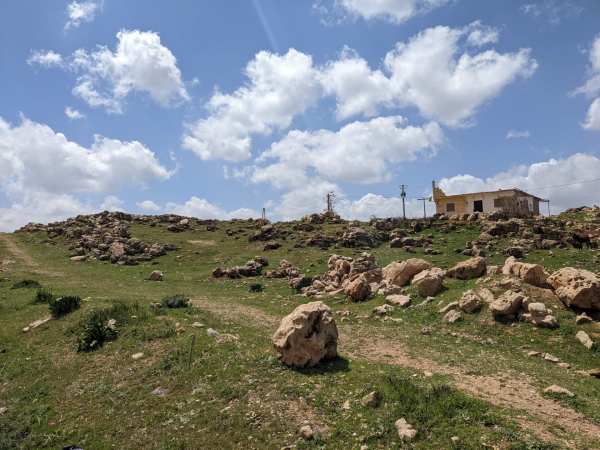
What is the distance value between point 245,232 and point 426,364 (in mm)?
58029

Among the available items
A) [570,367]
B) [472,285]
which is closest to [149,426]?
[570,367]

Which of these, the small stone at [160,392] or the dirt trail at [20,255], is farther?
the dirt trail at [20,255]

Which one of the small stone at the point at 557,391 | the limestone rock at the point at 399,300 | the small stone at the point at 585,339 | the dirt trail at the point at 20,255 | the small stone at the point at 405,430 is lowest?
the small stone at the point at 557,391

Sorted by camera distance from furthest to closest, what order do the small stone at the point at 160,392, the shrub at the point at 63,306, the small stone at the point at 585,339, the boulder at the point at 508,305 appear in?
1. the shrub at the point at 63,306
2. the boulder at the point at 508,305
3. the small stone at the point at 585,339
4. the small stone at the point at 160,392

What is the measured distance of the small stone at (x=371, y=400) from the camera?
11016 millimetres

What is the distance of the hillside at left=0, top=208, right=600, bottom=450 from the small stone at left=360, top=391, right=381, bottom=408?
2.8 inches

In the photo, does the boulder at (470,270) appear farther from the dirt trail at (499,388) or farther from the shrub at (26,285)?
the shrub at (26,285)

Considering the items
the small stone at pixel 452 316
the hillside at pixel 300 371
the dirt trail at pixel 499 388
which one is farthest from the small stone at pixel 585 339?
the dirt trail at pixel 499 388

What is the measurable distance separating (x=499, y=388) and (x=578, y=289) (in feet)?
30.1

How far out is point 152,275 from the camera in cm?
4119

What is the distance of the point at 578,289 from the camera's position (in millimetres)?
18875

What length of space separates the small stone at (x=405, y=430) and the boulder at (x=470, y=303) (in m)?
11.5

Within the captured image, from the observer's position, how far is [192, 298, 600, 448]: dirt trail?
32.3ft

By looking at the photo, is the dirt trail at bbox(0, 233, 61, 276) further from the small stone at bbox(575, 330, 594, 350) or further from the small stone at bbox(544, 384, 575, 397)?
the small stone at bbox(544, 384, 575, 397)
